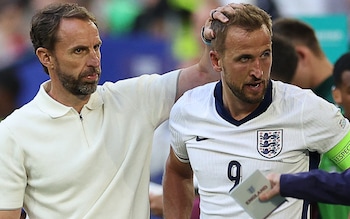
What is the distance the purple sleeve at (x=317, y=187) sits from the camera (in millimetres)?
3834

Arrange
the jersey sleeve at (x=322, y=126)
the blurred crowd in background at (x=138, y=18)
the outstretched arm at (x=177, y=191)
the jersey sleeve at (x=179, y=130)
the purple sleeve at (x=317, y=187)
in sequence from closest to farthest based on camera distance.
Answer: the purple sleeve at (x=317, y=187) < the jersey sleeve at (x=322, y=126) < the jersey sleeve at (x=179, y=130) < the outstretched arm at (x=177, y=191) < the blurred crowd in background at (x=138, y=18)

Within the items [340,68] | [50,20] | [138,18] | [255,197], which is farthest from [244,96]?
[138,18]

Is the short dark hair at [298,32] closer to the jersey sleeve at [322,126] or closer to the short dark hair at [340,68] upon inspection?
the short dark hair at [340,68]

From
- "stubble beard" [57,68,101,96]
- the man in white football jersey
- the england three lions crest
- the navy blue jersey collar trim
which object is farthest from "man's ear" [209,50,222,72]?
"stubble beard" [57,68,101,96]

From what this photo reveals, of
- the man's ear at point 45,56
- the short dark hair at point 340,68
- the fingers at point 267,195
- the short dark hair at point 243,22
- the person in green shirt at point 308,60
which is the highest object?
the short dark hair at point 243,22

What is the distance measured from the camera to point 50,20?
4.73m

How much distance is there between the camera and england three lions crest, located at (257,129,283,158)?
4.30 meters

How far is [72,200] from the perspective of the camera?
4621 millimetres

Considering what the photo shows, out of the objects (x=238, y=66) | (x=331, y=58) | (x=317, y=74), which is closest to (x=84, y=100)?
(x=238, y=66)

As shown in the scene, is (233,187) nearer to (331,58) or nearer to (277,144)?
(277,144)

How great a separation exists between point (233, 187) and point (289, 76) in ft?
4.22

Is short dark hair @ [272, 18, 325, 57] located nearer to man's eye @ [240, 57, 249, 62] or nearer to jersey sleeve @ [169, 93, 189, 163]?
jersey sleeve @ [169, 93, 189, 163]

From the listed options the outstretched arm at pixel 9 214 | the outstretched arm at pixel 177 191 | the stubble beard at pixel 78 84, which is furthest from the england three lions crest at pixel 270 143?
the outstretched arm at pixel 9 214

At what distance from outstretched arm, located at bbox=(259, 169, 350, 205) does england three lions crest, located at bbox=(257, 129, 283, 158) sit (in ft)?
1.44
